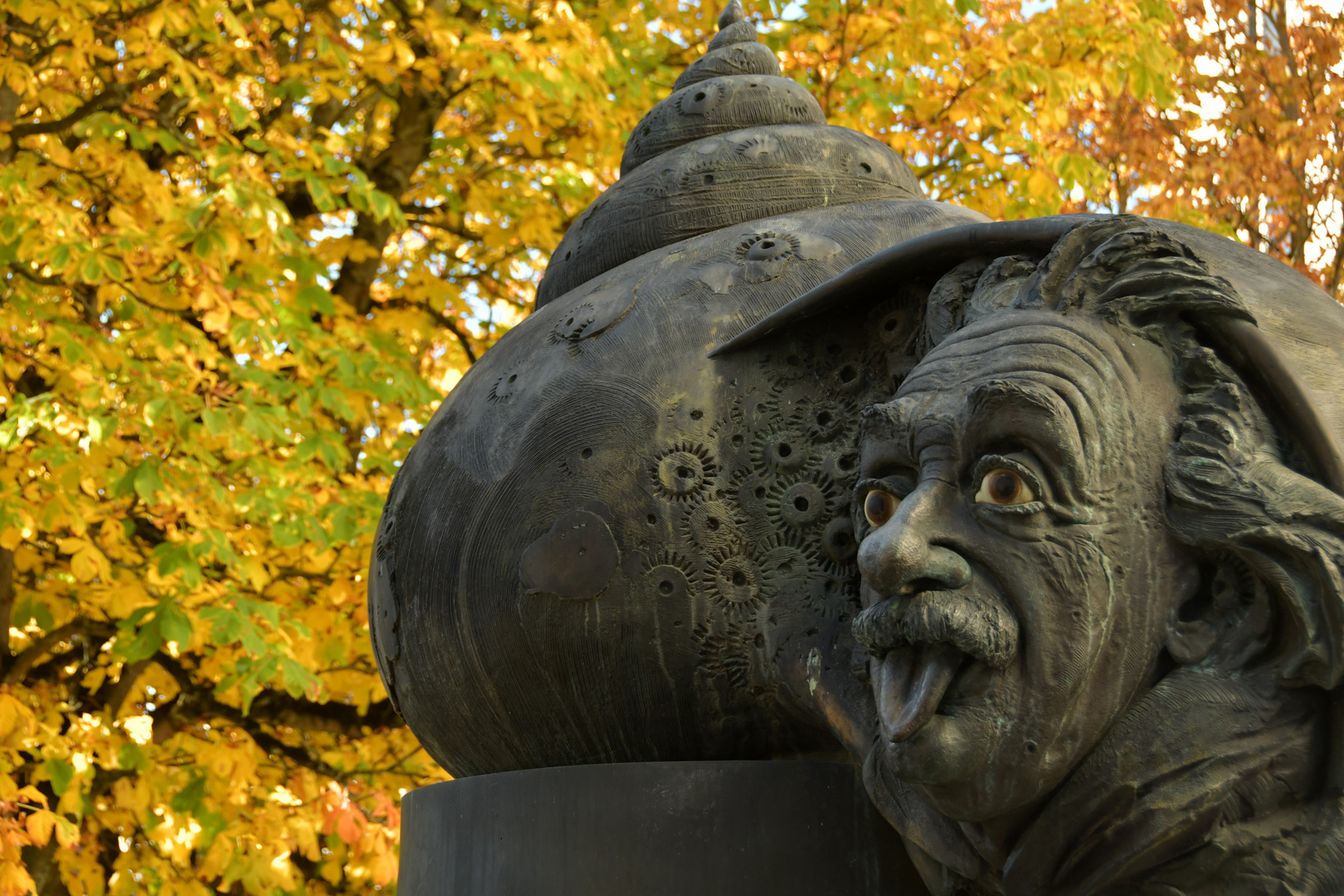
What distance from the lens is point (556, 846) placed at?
2.49 metres

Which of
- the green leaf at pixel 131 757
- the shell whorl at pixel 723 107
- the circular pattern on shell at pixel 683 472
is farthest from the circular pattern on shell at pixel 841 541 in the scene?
the green leaf at pixel 131 757

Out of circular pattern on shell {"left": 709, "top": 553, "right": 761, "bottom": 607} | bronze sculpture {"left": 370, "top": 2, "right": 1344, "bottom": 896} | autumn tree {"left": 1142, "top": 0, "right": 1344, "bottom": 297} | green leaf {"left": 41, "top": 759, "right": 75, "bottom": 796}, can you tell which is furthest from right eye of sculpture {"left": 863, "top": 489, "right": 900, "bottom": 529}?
autumn tree {"left": 1142, "top": 0, "right": 1344, "bottom": 297}

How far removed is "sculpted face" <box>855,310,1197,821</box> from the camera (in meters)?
1.80

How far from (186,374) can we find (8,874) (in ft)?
6.15

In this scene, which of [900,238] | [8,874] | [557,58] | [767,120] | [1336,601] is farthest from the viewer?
[557,58]

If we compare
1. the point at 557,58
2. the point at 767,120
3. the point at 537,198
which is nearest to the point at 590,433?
the point at 767,120

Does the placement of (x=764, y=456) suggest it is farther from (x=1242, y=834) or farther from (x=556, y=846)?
(x=1242, y=834)

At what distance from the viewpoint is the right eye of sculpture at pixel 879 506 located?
2020mm

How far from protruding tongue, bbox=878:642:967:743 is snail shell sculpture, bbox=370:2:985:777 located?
0.35 meters

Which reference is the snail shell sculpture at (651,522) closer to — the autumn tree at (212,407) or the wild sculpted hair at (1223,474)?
the wild sculpted hair at (1223,474)

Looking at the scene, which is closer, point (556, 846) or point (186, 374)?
point (556, 846)

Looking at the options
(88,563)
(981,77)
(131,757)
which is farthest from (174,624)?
(981,77)

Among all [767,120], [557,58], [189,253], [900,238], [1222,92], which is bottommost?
[900,238]

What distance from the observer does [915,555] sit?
5.96 ft
